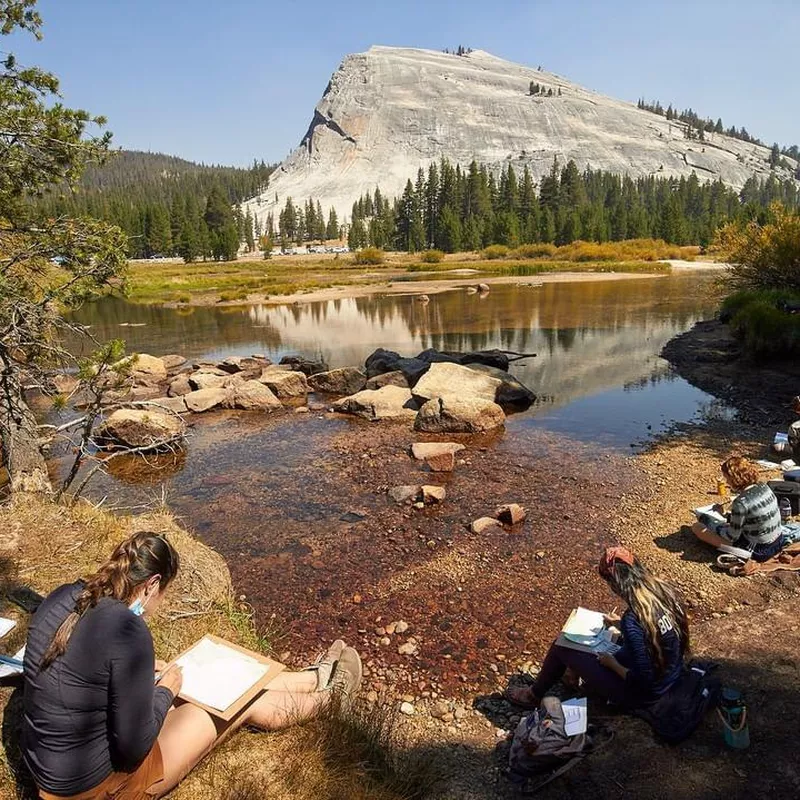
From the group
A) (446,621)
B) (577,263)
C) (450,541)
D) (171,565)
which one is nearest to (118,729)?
(171,565)

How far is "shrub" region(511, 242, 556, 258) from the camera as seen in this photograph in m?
100

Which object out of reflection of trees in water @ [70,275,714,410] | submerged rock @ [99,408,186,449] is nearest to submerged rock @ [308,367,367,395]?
reflection of trees in water @ [70,275,714,410]

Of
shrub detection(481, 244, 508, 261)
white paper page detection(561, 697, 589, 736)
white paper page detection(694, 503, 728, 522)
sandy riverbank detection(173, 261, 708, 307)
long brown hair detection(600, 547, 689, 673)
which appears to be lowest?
white paper page detection(561, 697, 589, 736)

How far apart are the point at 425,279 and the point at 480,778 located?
237ft

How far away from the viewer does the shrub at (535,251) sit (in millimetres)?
100219

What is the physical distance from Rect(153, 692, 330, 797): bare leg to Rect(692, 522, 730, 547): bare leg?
20.2 ft

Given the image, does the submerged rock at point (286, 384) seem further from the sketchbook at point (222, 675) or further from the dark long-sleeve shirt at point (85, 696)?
the dark long-sleeve shirt at point (85, 696)

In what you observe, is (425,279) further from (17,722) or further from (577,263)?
(17,722)

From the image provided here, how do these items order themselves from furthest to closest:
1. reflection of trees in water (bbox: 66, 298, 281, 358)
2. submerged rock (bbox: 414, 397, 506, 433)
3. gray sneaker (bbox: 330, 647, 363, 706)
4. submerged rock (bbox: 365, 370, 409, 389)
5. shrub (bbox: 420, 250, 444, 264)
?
shrub (bbox: 420, 250, 444, 264) < reflection of trees in water (bbox: 66, 298, 281, 358) < submerged rock (bbox: 365, 370, 409, 389) < submerged rock (bbox: 414, 397, 506, 433) < gray sneaker (bbox: 330, 647, 363, 706)

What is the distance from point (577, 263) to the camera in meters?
89.5

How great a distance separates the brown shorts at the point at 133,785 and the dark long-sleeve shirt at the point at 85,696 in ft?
0.13

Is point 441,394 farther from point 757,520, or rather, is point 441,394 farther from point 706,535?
point 757,520

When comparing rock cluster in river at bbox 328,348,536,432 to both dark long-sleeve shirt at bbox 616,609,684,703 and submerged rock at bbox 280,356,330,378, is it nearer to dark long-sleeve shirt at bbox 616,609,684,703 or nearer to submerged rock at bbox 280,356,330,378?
submerged rock at bbox 280,356,330,378

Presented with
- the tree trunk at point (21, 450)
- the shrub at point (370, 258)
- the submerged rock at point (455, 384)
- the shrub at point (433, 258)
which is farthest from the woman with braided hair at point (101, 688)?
the shrub at point (370, 258)
